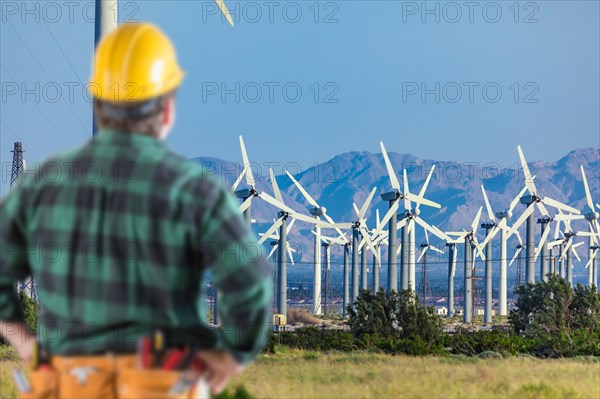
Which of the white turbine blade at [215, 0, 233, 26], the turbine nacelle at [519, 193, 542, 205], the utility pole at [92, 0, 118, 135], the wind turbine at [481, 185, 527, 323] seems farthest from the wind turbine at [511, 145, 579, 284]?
the utility pole at [92, 0, 118, 135]

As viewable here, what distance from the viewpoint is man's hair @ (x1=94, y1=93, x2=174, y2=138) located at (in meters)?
3.96

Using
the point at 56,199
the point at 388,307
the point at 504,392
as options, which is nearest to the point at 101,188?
the point at 56,199

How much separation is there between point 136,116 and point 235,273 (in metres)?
0.61

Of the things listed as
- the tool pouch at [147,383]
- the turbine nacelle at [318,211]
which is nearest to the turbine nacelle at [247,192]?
the turbine nacelle at [318,211]

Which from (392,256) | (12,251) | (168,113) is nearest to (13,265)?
(12,251)

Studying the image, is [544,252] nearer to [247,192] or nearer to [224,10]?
[247,192]

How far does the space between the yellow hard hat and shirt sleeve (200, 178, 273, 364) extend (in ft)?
1.34

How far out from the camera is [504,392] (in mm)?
16234

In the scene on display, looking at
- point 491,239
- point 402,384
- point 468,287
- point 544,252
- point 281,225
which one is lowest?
point 468,287

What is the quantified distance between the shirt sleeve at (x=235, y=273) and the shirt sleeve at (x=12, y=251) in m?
0.69

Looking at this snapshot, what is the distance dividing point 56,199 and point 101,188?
0.17 metres

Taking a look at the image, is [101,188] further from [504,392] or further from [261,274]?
[504,392]

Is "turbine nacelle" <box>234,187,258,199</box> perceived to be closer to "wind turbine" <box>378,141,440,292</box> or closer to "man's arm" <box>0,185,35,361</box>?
"wind turbine" <box>378,141,440,292</box>

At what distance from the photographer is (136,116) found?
3.96 metres
